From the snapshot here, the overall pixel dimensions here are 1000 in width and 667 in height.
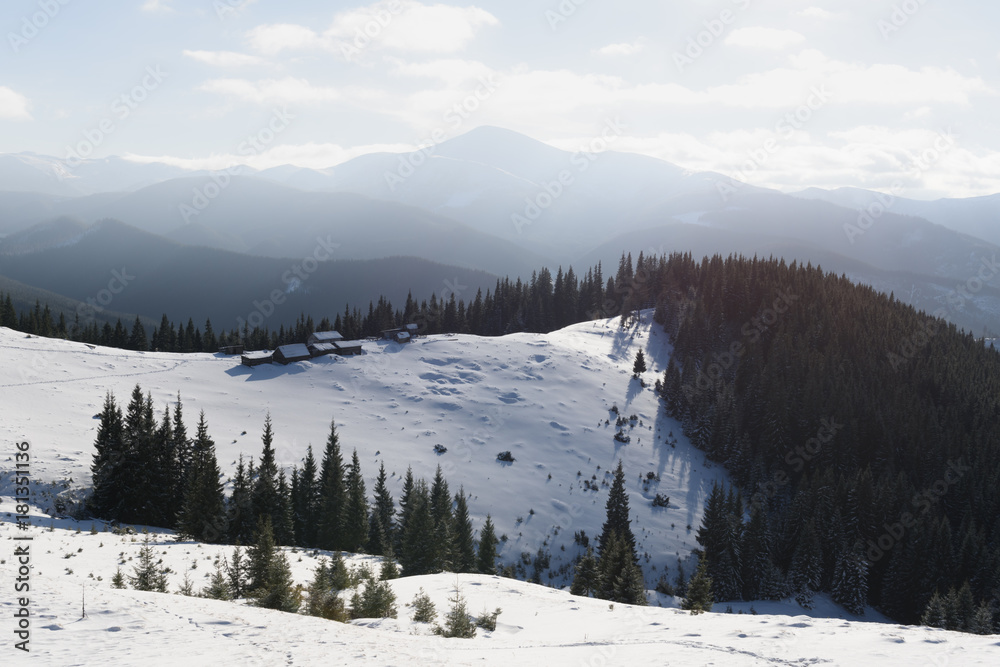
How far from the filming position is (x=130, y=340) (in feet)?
383

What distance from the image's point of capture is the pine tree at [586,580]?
33906 millimetres

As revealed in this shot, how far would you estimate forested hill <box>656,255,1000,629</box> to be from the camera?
171 ft

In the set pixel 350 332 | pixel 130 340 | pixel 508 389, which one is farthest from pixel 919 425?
pixel 130 340

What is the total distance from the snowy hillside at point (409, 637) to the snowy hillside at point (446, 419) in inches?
1199

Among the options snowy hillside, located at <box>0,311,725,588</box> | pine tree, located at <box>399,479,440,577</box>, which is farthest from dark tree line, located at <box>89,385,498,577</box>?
snowy hillside, located at <box>0,311,725,588</box>

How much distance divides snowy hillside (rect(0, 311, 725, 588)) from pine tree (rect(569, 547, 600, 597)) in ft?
41.2

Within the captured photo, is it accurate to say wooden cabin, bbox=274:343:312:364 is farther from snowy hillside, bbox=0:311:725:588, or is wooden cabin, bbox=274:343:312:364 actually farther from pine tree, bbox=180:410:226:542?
pine tree, bbox=180:410:226:542

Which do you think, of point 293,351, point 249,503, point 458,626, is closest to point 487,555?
point 249,503

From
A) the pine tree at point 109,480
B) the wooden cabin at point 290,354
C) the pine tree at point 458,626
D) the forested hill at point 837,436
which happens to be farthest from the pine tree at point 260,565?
the wooden cabin at point 290,354

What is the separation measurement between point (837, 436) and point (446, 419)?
57130 millimetres

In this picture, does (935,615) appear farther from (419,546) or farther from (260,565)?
(260,565)

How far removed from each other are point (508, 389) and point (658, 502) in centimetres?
2644

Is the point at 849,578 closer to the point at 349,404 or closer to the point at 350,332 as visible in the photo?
the point at 349,404

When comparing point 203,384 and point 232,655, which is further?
point 203,384
